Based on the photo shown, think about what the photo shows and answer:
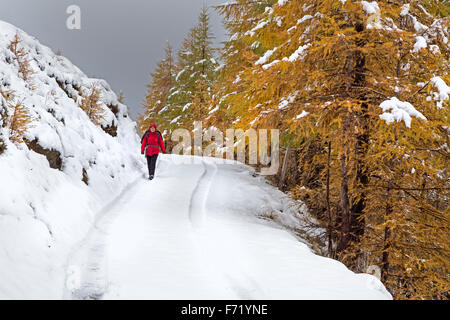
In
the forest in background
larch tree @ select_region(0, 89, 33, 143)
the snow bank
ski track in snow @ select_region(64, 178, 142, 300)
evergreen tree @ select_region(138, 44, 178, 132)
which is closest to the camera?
ski track in snow @ select_region(64, 178, 142, 300)

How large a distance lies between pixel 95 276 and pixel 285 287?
2.65 metres

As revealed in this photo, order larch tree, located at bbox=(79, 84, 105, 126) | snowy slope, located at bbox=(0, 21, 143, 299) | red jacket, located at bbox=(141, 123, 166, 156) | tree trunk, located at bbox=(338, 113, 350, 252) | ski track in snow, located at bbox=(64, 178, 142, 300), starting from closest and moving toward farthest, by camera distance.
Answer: ski track in snow, located at bbox=(64, 178, 142, 300) < snowy slope, located at bbox=(0, 21, 143, 299) < tree trunk, located at bbox=(338, 113, 350, 252) < red jacket, located at bbox=(141, 123, 166, 156) < larch tree, located at bbox=(79, 84, 105, 126)

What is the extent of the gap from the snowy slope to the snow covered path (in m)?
0.38

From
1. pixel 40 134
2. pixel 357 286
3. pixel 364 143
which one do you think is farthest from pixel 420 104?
pixel 40 134

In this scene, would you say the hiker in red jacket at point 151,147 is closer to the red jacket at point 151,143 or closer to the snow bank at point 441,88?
the red jacket at point 151,143

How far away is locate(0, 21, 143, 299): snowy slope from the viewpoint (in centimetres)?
375

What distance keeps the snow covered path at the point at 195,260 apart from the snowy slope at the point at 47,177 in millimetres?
377

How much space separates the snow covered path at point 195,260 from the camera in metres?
3.84

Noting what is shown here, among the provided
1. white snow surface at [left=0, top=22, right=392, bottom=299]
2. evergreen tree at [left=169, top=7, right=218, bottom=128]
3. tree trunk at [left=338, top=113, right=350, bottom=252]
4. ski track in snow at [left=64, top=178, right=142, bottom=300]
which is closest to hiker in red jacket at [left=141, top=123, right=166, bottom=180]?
white snow surface at [left=0, top=22, right=392, bottom=299]

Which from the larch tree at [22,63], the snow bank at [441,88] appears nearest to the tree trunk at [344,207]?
the snow bank at [441,88]

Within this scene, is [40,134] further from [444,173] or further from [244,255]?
[444,173]

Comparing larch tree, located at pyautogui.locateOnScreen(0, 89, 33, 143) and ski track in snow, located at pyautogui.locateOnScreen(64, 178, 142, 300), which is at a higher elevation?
larch tree, located at pyautogui.locateOnScreen(0, 89, 33, 143)

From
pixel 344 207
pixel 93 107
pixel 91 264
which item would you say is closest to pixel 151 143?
pixel 93 107

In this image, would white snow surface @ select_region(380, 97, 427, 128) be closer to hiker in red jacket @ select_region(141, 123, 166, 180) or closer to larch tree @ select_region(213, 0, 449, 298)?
larch tree @ select_region(213, 0, 449, 298)
